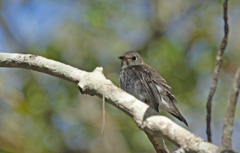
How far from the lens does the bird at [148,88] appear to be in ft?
15.6

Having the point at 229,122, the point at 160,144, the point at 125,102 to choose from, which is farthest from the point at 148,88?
the point at 229,122

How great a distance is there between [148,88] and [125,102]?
6.42ft

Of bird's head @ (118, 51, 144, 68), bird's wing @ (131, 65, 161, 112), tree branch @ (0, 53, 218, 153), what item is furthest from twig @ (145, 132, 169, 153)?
bird's head @ (118, 51, 144, 68)

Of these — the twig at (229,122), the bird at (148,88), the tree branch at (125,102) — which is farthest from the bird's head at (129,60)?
the twig at (229,122)

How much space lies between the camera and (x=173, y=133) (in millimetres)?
2562

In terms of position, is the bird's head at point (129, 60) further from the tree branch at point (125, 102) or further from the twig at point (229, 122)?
the twig at point (229, 122)

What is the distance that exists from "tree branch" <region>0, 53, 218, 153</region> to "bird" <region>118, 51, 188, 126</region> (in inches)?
52.9

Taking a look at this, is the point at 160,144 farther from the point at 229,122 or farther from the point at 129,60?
the point at 129,60

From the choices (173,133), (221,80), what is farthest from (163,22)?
(173,133)

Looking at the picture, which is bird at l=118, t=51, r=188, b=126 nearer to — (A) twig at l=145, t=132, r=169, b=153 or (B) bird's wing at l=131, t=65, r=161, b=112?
(B) bird's wing at l=131, t=65, r=161, b=112

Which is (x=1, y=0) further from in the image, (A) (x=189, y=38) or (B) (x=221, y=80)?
(B) (x=221, y=80)

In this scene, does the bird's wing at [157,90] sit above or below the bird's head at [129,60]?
below

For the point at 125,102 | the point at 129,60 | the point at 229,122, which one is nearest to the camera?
the point at 229,122

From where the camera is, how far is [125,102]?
2871 millimetres
